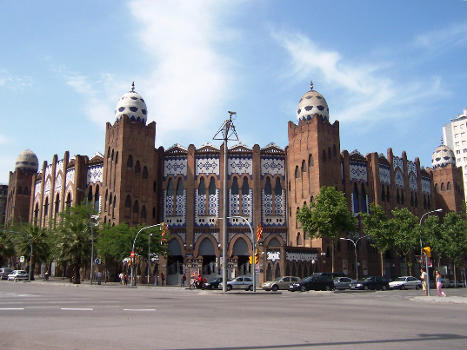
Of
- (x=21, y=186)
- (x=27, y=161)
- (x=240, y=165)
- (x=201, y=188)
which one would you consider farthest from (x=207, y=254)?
(x=27, y=161)

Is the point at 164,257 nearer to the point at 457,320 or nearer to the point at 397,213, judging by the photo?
the point at 397,213

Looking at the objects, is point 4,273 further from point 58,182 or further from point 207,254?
point 207,254

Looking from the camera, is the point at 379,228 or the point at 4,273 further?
the point at 4,273

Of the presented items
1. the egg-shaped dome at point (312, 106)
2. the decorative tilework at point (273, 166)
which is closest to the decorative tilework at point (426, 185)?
the egg-shaped dome at point (312, 106)

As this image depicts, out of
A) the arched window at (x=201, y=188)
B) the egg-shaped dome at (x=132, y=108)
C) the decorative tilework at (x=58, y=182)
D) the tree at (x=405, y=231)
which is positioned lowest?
the tree at (x=405, y=231)

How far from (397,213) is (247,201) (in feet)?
55.5

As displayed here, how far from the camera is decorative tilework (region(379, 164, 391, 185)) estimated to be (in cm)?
6144

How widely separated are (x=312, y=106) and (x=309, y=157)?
6.46 m

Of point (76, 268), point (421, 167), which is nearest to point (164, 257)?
point (76, 268)

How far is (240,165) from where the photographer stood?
5772cm

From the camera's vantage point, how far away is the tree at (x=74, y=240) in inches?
1868

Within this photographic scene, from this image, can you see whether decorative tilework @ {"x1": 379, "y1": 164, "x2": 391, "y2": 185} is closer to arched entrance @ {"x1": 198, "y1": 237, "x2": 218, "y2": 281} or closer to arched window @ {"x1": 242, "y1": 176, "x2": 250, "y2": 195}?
arched window @ {"x1": 242, "y1": 176, "x2": 250, "y2": 195}

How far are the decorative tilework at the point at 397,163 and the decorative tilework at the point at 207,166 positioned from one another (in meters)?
24.1

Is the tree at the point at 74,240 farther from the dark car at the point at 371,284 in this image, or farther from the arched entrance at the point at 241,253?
the dark car at the point at 371,284
